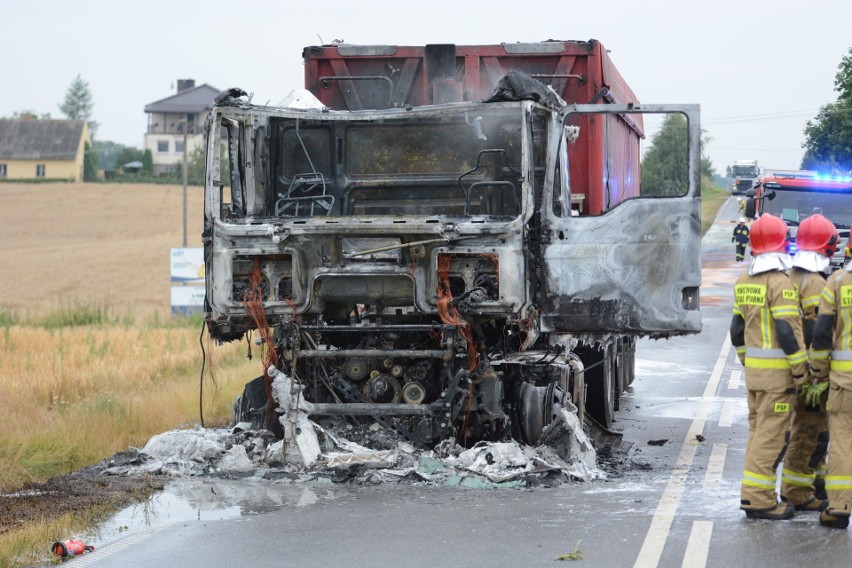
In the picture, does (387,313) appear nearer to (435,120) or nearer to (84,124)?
(435,120)

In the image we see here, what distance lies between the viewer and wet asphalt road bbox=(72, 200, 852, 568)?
23.2 ft

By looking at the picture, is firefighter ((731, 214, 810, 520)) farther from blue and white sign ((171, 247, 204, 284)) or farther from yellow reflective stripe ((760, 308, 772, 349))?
blue and white sign ((171, 247, 204, 284))

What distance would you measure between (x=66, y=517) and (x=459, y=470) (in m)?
2.75

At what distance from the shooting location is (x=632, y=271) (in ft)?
32.5

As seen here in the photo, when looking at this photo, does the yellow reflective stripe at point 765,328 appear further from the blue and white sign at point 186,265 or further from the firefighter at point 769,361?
the blue and white sign at point 186,265

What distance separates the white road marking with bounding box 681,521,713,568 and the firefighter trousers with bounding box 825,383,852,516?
71cm

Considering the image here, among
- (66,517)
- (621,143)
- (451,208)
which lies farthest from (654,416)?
(66,517)

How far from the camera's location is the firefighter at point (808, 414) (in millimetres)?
8133

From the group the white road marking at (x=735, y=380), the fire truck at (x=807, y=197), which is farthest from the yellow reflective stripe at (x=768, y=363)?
the fire truck at (x=807, y=197)

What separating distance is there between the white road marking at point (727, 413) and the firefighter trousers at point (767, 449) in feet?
15.4

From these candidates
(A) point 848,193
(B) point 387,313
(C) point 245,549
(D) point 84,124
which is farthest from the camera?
(D) point 84,124

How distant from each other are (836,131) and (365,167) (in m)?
23.8

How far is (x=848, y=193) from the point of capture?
24.4m

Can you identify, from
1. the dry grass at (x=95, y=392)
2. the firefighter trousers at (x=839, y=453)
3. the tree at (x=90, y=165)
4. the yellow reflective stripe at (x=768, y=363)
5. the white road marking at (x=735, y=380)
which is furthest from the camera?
the tree at (x=90, y=165)
